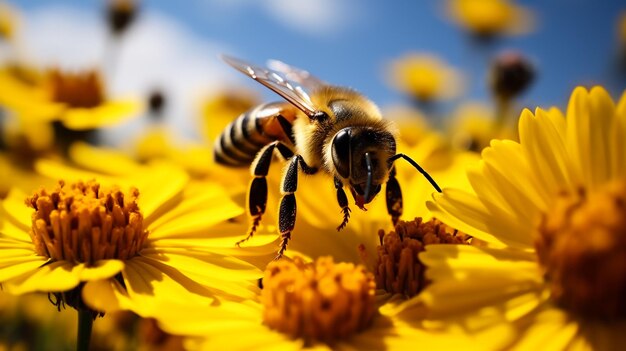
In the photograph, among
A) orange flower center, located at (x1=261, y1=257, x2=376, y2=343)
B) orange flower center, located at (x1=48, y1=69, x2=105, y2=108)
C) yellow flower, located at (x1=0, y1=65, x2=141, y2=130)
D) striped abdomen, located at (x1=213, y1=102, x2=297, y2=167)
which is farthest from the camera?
orange flower center, located at (x1=48, y1=69, x2=105, y2=108)

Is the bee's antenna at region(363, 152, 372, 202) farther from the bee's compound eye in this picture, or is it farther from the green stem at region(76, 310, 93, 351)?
the green stem at region(76, 310, 93, 351)

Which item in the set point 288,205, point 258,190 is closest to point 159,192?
point 258,190

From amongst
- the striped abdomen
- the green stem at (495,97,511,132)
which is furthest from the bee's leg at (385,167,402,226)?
the green stem at (495,97,511,132)

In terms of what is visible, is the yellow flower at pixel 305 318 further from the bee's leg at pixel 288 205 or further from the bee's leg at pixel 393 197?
the bee's leg at pixel 393 197

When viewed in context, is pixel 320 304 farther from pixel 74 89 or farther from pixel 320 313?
pixel 74 89

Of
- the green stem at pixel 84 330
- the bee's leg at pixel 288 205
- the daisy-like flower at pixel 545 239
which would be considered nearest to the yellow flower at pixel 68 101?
the bee's leg at pixel 288 205

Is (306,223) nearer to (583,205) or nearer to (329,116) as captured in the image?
(329,116)

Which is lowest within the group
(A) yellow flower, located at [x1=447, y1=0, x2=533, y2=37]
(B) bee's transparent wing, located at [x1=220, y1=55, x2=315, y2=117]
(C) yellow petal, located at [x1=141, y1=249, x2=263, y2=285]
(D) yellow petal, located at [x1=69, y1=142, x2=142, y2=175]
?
(C) yellow petal, located at [x1=141, y1=249, x2=263, y2=285]

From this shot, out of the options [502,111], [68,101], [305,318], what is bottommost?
[305,318]
